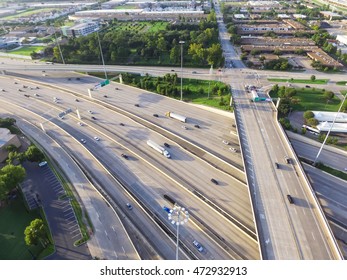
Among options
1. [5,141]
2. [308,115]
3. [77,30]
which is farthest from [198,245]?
[77,30]

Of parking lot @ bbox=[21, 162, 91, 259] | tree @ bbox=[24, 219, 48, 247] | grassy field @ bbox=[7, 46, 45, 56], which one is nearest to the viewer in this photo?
tree @ bbox=[24, 219, 48, 247]

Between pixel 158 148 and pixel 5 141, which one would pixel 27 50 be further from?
pixel 158 148

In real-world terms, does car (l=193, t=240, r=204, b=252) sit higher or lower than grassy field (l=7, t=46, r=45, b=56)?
lower

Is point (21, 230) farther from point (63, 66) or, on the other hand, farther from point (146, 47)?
point (146, 47)

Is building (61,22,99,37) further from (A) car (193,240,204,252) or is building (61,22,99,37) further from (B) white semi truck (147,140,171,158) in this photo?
(A) car (193,240,204,252)

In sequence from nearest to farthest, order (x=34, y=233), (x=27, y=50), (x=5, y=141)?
(x=34, y=233) → (x=5, y=141) → (x=27, y=50)

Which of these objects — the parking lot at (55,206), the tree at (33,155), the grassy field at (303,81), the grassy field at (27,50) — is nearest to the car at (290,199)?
the parking lot at (55,206)

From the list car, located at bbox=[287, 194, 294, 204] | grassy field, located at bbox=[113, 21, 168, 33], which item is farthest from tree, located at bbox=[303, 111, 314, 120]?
grassy field, located at bbox=[113, 21, 168, 33]
